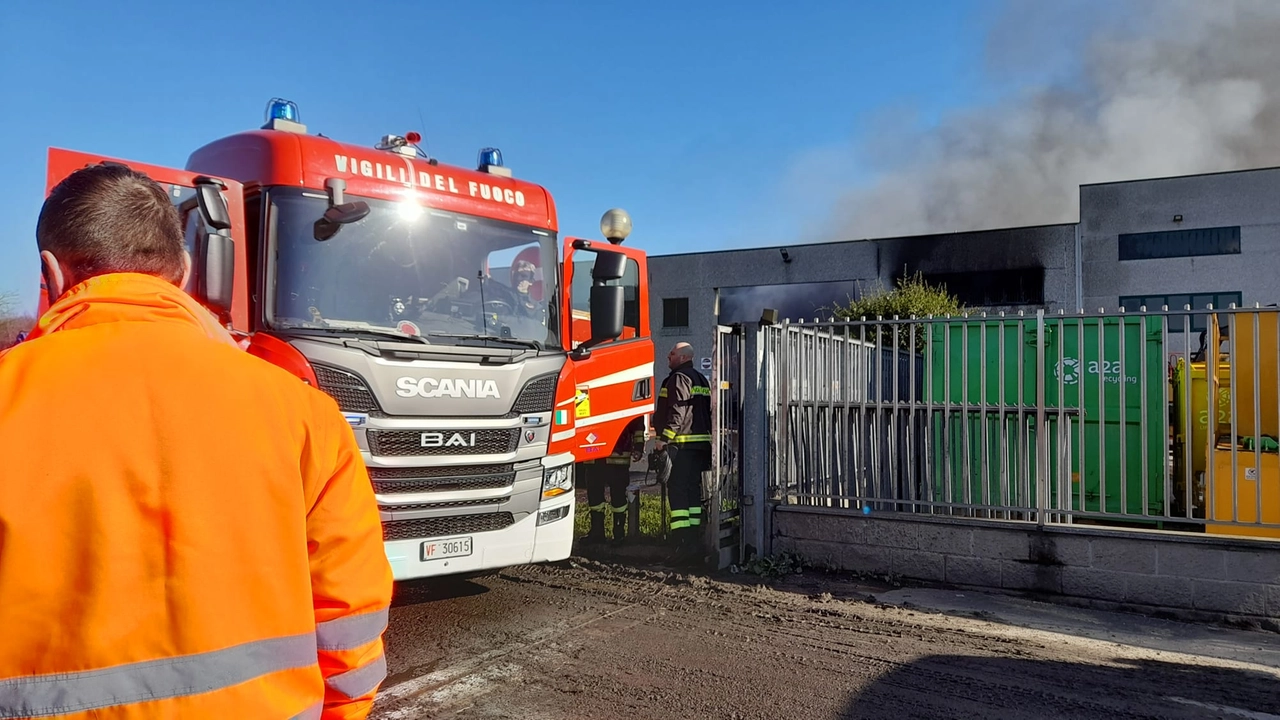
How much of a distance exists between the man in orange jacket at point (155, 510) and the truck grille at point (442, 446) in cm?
370

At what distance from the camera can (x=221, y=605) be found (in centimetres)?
131

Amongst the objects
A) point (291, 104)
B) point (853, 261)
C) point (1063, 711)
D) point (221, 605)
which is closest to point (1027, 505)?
point (1063, 711)

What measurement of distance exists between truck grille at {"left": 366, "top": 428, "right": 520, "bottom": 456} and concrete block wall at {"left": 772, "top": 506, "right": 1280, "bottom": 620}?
9.12 ft

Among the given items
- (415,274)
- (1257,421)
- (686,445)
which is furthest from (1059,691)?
(415,274)

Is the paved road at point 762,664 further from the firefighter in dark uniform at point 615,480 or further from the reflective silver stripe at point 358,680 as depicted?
the reflective silver stripe at point 358,680

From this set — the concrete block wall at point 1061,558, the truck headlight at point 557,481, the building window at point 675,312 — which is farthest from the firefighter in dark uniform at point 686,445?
the building window at point 675,312

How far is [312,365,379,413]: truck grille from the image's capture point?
193 inches

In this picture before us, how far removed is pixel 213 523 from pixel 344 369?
381 centimetres

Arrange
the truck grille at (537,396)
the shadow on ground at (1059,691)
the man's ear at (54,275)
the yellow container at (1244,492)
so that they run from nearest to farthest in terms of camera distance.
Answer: the man's ear at (54,275)
the shadow on ground at (1059,691)
the truck grille at (537,396)
the yellow container at (1244,492)

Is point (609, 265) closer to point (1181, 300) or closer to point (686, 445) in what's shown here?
point (686, 445)

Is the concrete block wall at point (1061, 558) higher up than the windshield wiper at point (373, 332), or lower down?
lower down

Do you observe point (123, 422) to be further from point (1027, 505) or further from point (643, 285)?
point (643, 285)

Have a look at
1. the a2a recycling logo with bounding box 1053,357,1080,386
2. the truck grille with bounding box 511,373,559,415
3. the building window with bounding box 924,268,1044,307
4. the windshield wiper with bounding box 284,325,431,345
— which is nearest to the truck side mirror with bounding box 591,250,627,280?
the truck grille with bounding box 511,373,559,415

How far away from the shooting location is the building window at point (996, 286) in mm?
30128
